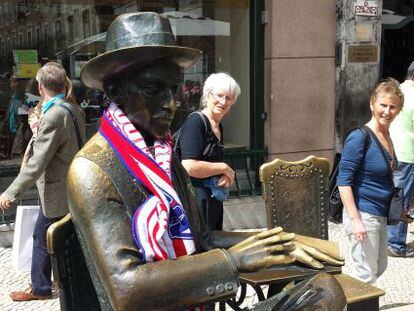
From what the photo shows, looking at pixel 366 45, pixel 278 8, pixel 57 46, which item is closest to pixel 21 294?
pixel 57 46

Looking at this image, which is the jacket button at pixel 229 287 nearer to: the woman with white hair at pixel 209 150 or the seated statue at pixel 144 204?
the seated statue at pixel 144 204

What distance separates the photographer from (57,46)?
686cm

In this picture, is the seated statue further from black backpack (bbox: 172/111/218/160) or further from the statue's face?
black backpack (bbox: 172/111/218/160)

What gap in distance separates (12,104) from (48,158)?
2756 mm

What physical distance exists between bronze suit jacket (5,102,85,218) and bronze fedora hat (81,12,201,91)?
2.49 m

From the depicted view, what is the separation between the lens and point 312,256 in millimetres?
1843

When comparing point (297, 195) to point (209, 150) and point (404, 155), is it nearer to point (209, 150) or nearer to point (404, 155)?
point (209, 150)

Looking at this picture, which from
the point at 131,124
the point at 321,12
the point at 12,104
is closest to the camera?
the point at 131,124

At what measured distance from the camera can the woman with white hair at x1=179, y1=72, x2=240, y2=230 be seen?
391cm

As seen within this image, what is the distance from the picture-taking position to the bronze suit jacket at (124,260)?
1.60 meters

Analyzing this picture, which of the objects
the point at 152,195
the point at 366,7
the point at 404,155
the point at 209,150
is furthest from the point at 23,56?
A: the point at 152,195

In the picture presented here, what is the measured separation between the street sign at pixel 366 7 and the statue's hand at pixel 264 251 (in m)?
6.16

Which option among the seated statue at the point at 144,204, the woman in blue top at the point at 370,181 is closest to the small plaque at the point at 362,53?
the woman in blue top at the point at 370,181

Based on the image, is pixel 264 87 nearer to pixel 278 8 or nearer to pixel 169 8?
pixel 278 8
